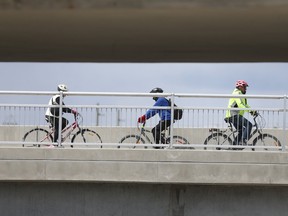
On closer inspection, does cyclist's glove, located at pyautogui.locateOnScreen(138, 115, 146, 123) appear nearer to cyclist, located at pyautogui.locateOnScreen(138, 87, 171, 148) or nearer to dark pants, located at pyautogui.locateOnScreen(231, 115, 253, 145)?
cyclist, located at pyautogui.locateOnScreen(138, 87, 171, 148)

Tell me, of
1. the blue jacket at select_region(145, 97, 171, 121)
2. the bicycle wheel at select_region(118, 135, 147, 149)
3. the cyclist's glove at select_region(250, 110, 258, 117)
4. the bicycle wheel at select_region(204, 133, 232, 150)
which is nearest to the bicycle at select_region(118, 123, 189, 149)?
the bicycle wheel at select_region(118, 135, 147, 149)

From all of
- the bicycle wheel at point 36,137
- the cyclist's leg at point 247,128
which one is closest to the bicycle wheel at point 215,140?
the cyclist's leg at point 247,128

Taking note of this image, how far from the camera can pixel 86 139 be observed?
12.6 metres

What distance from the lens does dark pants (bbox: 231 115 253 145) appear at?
11.5m

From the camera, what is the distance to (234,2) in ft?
17.7

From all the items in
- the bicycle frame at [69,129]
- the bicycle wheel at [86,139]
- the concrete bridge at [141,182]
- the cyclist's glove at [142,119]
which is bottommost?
the concrete bridge at [141,182]

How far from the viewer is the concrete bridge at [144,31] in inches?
211

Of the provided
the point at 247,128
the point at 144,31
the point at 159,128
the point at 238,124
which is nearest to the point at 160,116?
the point at 159,128

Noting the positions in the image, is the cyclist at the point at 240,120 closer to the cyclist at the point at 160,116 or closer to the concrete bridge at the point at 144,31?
Answer: the cyclist at the point at 160,116

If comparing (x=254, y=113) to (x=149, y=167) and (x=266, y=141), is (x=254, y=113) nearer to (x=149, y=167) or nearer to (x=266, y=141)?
(x=266, y=141)

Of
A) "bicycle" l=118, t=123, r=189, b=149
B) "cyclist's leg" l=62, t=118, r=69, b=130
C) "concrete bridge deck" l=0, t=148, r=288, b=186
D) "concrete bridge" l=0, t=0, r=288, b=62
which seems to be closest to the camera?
"concrete bridge" l=0, t=0, r=288, b=62

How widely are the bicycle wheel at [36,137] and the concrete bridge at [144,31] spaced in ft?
16.0

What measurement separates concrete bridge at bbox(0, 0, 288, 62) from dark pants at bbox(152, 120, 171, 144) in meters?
4.66

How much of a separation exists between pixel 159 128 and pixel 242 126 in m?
1.50
